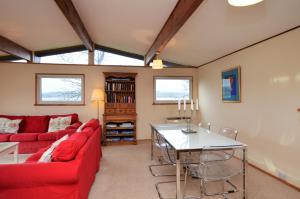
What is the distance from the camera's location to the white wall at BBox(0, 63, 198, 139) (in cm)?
519

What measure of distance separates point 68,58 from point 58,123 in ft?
6.05

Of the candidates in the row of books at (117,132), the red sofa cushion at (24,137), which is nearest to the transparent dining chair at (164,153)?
the row of books at (117,132)

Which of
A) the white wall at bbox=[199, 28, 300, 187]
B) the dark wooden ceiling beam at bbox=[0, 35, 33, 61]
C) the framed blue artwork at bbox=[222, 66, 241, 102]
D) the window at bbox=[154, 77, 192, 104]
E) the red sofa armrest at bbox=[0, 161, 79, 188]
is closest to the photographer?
the red sofa armrest at bbox=[0, 161, 79, 188]

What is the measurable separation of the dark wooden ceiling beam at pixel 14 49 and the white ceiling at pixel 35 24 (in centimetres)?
10

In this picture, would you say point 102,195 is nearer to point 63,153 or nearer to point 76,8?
point 63,153

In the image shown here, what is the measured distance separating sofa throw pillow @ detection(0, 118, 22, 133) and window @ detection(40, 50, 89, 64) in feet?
5.74

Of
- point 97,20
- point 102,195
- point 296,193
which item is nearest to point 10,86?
point 97,20

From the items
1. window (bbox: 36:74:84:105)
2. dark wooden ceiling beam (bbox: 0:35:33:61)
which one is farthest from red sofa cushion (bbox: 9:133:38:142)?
dark wooden ceiling beam (bbox: 0:35:33:61)

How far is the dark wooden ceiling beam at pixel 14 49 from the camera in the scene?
13.5 feet

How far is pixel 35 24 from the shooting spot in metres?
3.71

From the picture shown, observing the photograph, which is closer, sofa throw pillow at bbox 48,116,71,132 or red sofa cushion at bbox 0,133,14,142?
red sofa cushion at bbox 0,133,14,142

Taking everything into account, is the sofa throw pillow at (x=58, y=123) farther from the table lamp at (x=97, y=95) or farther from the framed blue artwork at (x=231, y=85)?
the framed blue artwork at (x=231, y=85)

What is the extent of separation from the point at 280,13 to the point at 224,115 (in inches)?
99.1

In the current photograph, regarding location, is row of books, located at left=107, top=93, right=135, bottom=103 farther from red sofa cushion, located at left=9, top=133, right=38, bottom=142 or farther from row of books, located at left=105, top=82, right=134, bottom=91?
red sofa cushion, located at left=9, top=133, right=38, bottom=142
